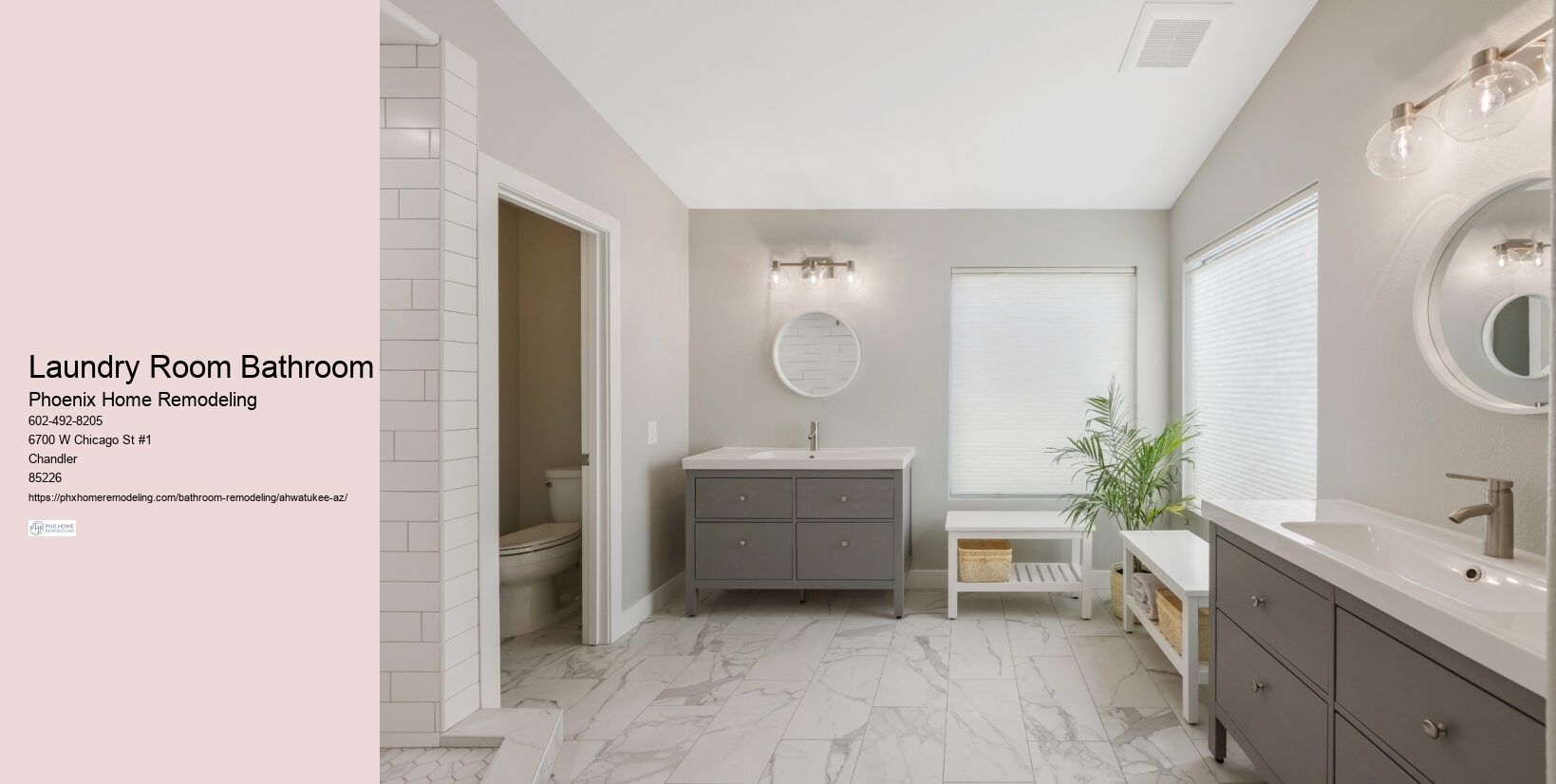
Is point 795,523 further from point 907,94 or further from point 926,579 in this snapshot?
point 907,94

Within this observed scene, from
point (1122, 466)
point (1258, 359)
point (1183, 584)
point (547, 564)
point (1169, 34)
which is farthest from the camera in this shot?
point (1122, 466)

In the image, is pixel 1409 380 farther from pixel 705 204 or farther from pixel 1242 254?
pixel 705 204

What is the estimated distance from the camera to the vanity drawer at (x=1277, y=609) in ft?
4.58

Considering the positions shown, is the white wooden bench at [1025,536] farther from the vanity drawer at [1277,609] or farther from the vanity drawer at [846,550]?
the vanity drawer at [1277,609]

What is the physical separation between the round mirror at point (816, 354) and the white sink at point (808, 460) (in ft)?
1.25

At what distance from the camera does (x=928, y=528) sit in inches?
146

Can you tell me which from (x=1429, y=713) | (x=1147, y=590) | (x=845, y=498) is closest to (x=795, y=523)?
(x=845, y=498)

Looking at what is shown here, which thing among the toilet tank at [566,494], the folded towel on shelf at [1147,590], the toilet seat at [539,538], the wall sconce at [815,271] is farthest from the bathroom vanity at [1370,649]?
the toilet tank at [566,494]

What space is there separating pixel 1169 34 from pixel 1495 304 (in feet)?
4.41

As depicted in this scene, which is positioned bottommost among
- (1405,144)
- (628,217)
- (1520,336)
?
(1520,336)

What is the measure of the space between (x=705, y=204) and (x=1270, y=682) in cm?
317

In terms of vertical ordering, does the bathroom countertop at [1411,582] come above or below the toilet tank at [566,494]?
above

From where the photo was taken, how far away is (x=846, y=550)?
3197mm
